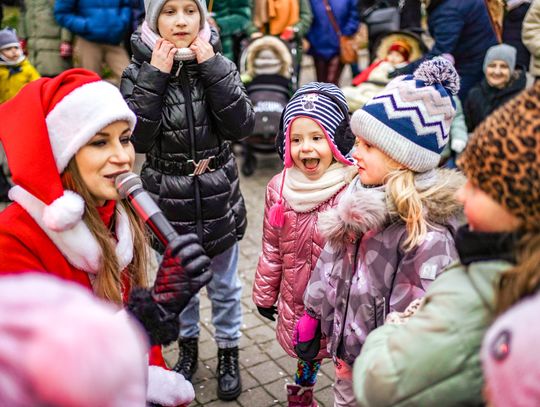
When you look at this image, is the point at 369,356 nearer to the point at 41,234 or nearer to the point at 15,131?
the point at 41,234

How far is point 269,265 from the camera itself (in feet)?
10.4

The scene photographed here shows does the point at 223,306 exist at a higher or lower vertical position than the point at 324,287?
lower

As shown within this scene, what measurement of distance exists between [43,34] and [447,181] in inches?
235

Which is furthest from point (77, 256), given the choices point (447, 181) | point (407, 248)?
point (447, 181)

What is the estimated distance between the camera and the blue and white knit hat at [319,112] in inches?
115

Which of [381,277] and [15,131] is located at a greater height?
[15,131]

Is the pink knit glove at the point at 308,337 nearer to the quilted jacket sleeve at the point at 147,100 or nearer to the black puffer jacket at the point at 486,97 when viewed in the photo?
the quilted jacket sleeve at the point at 147,100

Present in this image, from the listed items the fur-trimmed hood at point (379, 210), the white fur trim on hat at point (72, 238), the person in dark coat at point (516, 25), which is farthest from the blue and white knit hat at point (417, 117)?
the person in dark coat at point (516, 25)

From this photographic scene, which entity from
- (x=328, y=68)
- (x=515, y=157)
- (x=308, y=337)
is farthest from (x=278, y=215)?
(x=328, y=68)

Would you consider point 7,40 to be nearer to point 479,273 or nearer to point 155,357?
point 155,357

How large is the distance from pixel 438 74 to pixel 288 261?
121cm

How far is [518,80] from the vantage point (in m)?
5.73

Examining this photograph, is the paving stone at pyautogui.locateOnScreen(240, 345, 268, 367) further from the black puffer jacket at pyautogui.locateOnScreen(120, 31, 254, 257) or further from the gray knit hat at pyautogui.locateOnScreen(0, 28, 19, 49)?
the gray knit hat at pyautogui.locateOnScreen(0, 28, 19, 49)

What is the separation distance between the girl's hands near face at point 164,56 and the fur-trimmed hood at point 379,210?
1.30 metres
